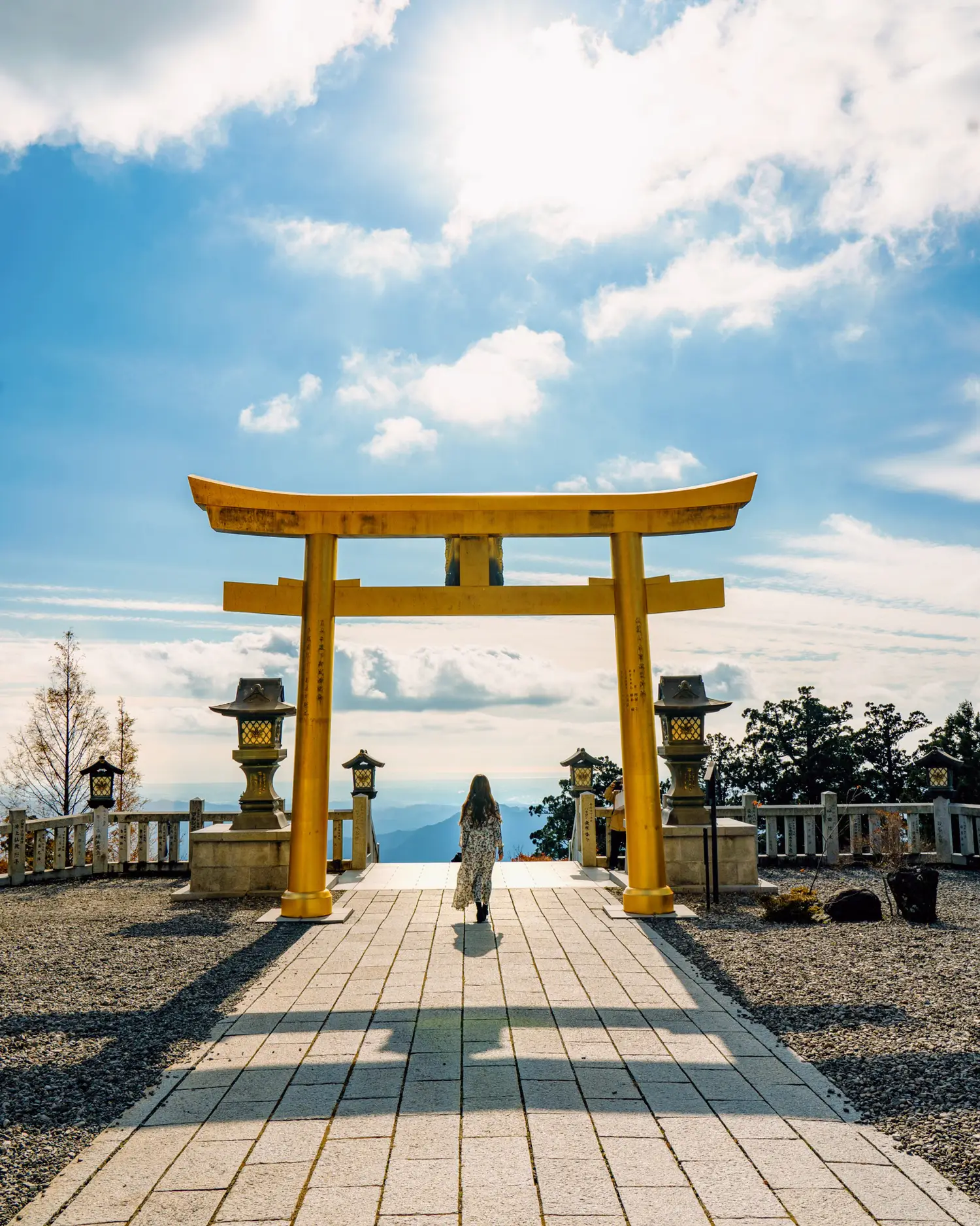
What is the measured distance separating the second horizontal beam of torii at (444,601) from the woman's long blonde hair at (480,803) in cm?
182

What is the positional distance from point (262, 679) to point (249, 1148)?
33.2 ft

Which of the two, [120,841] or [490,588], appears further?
[120,841]

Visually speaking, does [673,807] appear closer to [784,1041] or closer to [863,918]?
[863,918]

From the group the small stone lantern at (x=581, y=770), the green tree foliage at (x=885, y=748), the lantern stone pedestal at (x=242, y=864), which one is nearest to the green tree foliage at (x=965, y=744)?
the green tree foliage at (x=885, y=748)

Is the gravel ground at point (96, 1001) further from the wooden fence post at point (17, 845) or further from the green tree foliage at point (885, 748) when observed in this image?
the green tree foliage at point (885, 748)

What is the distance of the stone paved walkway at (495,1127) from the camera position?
3.32m

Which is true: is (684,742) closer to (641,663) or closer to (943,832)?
(641,663)

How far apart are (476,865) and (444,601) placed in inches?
110

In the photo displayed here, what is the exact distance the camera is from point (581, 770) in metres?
15.0

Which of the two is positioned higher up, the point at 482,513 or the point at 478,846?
the point at 482,513

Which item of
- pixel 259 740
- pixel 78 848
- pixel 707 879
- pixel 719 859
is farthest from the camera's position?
pixel 78 848

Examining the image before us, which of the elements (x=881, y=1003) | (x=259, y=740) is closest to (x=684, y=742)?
(x=259, y=740)

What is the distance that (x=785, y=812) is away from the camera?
15594 millimetres

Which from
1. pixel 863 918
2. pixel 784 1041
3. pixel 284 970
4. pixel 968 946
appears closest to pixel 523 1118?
pixel 784 1041
